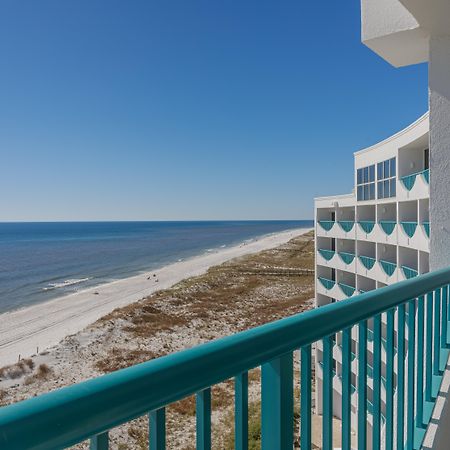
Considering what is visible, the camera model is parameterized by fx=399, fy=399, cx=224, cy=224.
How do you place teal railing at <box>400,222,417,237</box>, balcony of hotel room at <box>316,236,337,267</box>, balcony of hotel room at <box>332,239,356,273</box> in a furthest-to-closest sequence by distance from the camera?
balcony of hotel room at <box>316,236,337,267</box>, balcony of hotel room at <box>332,239,356,273</box>, teal railing at <box>400,222,417,237</box>

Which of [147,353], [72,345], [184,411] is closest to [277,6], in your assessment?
[184,411]

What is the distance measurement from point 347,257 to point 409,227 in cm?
367

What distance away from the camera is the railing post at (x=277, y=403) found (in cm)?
98

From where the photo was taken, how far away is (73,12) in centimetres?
2006

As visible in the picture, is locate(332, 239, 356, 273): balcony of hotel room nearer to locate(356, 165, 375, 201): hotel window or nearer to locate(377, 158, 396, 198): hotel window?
locate(356, 165, 375, 201): hotel window

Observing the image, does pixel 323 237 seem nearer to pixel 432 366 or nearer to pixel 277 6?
pixel 277 6

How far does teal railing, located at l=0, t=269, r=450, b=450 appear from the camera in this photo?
1.94ft

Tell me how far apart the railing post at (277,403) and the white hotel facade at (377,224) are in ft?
25.0

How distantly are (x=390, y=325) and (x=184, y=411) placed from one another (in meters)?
10.8

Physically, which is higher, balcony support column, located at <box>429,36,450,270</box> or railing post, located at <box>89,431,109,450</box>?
balcony support column, located at <box>429,36,450,270</box>

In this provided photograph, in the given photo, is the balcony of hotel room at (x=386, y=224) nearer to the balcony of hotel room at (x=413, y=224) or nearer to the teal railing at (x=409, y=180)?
the balcony of hotel room at (x=413, y=224)

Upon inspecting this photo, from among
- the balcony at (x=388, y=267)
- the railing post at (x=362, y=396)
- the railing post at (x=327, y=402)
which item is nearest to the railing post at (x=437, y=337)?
the railing post at (x=362, y=396)

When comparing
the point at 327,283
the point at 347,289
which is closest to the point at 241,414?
the point at 347,289

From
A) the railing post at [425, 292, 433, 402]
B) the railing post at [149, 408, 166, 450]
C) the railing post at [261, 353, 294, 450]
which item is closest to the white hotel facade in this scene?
the railing post at [425, 292, 433, 402]
